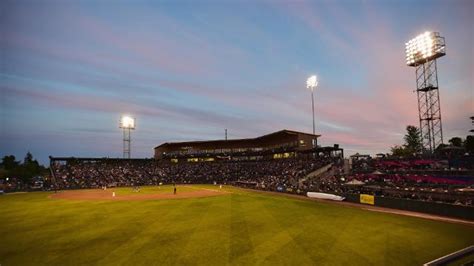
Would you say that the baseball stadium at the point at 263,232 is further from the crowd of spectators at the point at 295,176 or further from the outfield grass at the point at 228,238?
the crowd of spectators at the point at 295,176

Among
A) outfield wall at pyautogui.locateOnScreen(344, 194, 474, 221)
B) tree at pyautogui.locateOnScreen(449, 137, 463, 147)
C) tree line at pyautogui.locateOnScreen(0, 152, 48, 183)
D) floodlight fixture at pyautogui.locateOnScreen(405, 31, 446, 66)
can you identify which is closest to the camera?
outfield wall at pyautogui.locateOnScreen(344, 194, 474, 221)

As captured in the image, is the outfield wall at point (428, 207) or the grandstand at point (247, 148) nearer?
the outfield wall at point (428, 207)

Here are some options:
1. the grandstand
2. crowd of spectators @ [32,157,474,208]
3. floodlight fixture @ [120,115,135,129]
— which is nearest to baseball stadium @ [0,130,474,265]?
crowd of spectators @ [32,157,474,208]

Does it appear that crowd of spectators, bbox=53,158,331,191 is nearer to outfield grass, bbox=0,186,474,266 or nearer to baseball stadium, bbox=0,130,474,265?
baseball stadium, bbox=0,130,474,265

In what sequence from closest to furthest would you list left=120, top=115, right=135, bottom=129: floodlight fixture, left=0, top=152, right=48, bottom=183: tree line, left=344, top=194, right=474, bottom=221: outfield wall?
left=344, top=194, right=474, bottom=221: outfield wall < left=120, top=115, right=135, bottom=129: floodlight fixture < left=0, top=152, right=48, bottom=183: tree line

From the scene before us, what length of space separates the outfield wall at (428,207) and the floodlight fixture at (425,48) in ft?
105

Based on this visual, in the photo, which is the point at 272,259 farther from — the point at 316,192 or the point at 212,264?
the point at 316,192

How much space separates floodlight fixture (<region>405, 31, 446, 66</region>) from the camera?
48.1 metres

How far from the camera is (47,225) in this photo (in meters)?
23.1

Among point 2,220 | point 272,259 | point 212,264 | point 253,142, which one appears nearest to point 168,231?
point 212,264

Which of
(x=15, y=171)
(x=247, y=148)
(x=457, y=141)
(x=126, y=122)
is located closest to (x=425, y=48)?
(x=457, y=141)

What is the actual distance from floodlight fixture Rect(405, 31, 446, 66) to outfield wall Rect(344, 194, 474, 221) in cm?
3197

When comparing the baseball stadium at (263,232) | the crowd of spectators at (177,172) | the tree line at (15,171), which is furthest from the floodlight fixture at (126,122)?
the baseball stadium at (263,232)

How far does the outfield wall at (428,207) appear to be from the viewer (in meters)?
22.8
